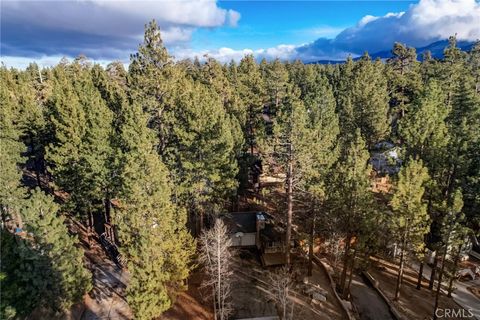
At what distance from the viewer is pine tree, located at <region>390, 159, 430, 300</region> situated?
18.7 metres

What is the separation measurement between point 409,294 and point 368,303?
3.63 meters

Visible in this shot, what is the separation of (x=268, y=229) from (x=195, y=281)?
7.24 metres

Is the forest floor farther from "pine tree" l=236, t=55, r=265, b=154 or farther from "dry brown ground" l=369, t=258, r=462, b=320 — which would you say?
"pine tree" l=236, t=55, r=265, b=154

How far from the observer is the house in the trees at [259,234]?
2511 centimetres

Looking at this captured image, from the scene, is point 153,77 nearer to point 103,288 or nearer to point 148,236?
point 148,236

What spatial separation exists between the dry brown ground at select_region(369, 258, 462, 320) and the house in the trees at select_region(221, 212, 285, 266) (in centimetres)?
773

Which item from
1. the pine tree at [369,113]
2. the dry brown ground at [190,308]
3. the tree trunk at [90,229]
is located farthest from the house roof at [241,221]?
the pine tree at [369,113]

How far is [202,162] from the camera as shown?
24.0 m

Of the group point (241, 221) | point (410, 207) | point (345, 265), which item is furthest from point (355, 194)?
point (241, 221)

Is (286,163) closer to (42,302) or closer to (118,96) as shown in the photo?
(42,302)

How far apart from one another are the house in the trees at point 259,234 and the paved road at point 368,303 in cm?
565

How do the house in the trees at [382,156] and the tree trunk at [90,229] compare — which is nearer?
the tree trunk at [90,229]

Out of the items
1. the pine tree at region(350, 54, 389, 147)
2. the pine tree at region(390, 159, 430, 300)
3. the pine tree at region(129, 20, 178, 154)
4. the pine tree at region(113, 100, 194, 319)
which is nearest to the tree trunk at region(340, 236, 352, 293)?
the pine tree at region(390, 159, 430, 300)

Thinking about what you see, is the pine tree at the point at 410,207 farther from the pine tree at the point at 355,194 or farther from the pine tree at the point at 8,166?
the pine tree at the point at 8,166
